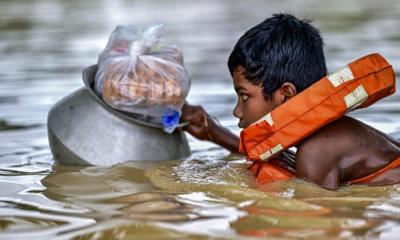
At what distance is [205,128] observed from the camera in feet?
18.2

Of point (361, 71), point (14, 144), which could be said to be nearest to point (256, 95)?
point (361, 71)

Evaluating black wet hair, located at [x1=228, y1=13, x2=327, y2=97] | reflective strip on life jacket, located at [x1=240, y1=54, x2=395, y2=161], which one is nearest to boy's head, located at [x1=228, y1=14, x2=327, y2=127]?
black wet hair, located at [x1=228, y1=13, x2=327, y2=97]

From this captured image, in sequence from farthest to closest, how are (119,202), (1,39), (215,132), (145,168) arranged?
(1,39)
(215,132)
(145,168)
(119,202)

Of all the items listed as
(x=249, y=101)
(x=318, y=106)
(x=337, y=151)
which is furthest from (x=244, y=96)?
(x=337, y=151)

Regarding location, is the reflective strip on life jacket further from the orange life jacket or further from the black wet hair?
the black wet hair

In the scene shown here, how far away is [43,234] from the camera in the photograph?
368 cm

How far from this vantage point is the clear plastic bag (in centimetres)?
521

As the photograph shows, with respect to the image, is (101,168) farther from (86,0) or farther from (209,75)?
(86,0)

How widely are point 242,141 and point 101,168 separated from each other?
96 cm

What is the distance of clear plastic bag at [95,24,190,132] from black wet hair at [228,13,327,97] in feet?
2.40

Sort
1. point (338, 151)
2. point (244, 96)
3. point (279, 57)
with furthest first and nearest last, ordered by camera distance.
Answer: point (244, 96), point (279, 57), point (338, 151)

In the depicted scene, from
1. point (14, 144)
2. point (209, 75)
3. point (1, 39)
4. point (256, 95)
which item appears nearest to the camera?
point (256, 95)

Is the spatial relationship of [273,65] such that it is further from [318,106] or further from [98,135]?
[98,135]

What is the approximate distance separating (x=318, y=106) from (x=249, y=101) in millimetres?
418
